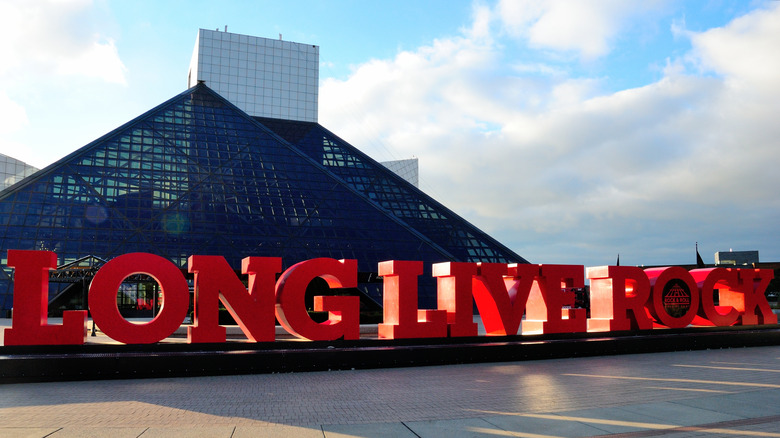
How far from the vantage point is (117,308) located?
12.2 m

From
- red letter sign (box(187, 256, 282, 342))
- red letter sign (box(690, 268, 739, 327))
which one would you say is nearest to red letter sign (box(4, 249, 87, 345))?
red letter sign (box(187, 256, 282, 342))

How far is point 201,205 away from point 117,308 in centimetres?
2310

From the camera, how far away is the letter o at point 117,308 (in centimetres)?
1212

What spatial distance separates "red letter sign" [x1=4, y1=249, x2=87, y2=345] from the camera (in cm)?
1180

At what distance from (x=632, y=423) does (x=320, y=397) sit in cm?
464

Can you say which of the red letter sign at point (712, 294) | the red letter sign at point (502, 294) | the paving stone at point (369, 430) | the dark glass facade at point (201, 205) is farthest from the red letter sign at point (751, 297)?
the dark glass facade at point (201, 205)

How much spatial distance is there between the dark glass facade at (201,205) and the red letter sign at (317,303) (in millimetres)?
18023

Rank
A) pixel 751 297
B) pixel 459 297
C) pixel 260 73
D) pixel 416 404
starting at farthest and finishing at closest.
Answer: pixel 260 73 < pixel 751 297 < pixel 459 297 < pixel 416 404

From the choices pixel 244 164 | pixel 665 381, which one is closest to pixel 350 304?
pixel 665 381

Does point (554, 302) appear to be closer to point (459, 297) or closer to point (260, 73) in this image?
point (459, 297)

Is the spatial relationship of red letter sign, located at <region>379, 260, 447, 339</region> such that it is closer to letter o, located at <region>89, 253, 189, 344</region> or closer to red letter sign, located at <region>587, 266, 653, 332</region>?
letter o, located at <region>89, 253, 189, 344</region>

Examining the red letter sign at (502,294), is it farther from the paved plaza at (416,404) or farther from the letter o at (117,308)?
the letter o at (117,308)

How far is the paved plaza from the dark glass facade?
20730 mm

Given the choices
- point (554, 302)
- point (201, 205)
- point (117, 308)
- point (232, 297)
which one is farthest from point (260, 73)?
point (117, 308)
